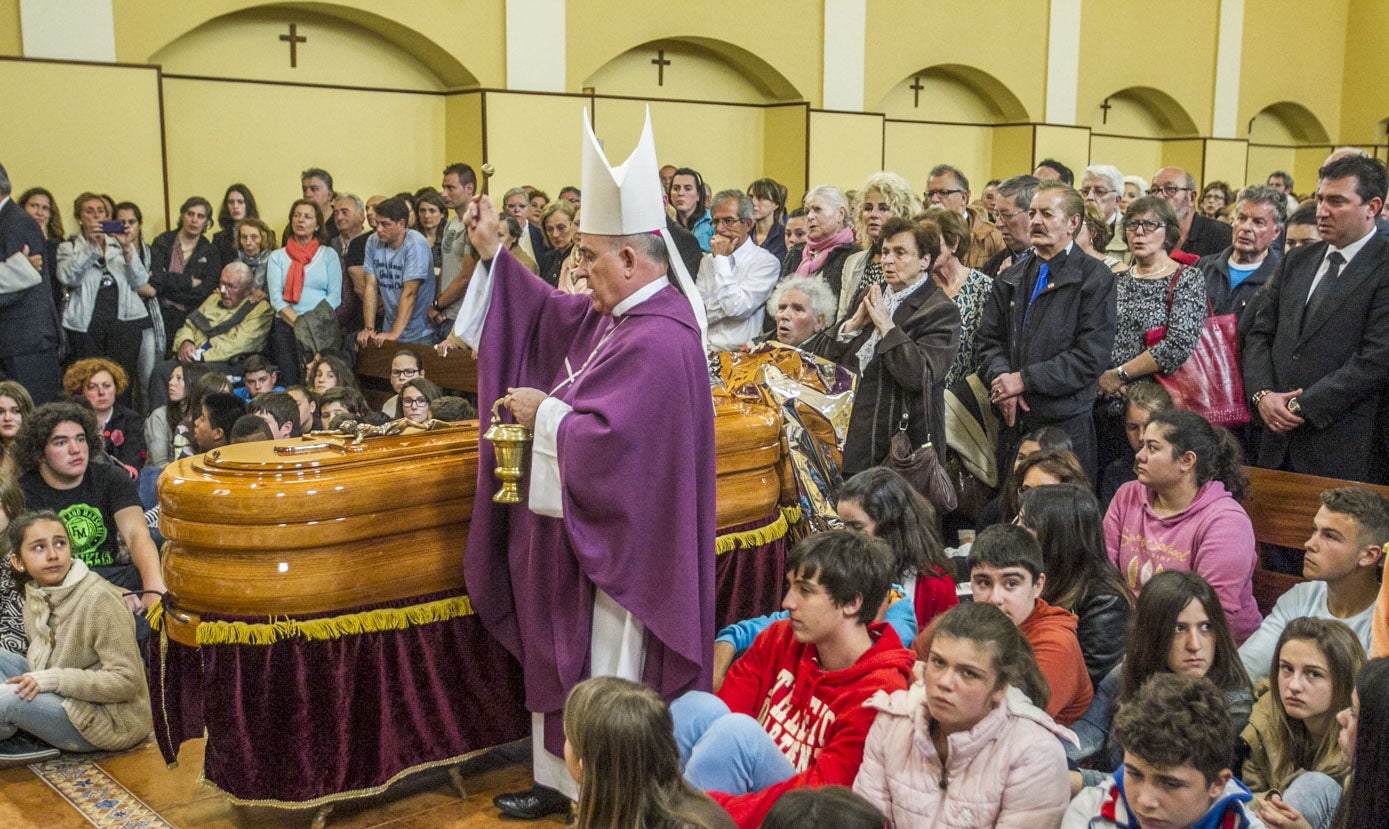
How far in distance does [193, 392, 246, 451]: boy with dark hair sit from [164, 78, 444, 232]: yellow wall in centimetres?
460

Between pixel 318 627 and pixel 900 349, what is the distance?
7.79 feet

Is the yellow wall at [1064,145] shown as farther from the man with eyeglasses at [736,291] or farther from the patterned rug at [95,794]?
the patterned rug at [95,794]

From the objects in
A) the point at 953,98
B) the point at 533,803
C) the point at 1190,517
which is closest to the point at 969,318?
the point at 1190,517

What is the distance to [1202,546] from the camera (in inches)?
151

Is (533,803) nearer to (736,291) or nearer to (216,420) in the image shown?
(216,420)

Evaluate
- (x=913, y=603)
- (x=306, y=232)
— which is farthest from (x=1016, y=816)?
(x=306, y=232)

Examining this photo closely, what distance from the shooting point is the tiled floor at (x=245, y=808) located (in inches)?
137

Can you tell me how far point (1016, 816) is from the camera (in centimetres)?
264

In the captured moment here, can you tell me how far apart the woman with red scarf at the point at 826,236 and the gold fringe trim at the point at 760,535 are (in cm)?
188

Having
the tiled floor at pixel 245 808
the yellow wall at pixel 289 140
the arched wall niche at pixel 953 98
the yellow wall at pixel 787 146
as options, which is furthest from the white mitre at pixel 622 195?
the arched wall niche at pixel 953 98

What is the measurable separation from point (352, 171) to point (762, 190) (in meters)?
3.78

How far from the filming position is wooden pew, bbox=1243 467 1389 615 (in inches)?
164

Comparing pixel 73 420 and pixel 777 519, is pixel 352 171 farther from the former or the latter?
pixel 777 519

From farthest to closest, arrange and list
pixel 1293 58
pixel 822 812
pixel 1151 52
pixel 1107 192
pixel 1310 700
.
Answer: pixel 1293 58 → pixel 1151 52 → pixel 1107 192 → pixel 1310 700 → pixel 822 812
